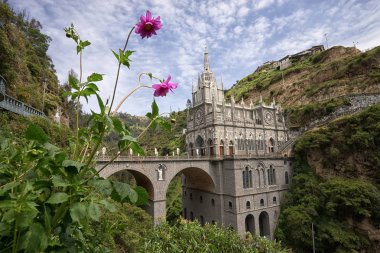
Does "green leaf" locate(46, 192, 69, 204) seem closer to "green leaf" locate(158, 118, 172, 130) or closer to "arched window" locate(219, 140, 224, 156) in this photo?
"green leaf" locate(158, 118, 172, 130)

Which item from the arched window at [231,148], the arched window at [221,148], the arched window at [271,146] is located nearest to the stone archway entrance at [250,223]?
the arched window at [231,148]

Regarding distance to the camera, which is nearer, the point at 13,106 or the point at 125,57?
the point at 125,57

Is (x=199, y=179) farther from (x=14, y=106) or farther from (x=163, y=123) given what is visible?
(x=163, y=123)

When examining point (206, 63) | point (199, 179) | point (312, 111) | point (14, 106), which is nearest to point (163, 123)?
point (14, 106)

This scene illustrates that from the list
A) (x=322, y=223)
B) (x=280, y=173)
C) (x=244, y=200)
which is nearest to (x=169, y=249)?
(x=244, y=200)

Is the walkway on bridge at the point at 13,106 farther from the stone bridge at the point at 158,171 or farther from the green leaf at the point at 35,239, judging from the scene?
the green leaf at the point at 35,239

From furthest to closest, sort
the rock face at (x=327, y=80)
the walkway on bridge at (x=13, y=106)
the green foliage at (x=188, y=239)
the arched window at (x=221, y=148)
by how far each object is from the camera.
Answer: the rock face at (x=327, y=80)
the arched window at (x=221, y=148)
the walkway on bridge at (x=13, y=106)
the green foliage at (x=188, y=239)

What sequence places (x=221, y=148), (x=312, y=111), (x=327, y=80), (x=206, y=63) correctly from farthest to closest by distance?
(x=327, y=80) → (x=312, y=111) → (x=206, y=63) → (x=221, y=148)

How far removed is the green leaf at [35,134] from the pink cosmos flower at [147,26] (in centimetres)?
114

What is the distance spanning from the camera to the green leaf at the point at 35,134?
1.60 metres

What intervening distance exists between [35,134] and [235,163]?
27783 mm

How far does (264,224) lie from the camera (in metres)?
30.2

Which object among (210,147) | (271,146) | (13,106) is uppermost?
(13,106)

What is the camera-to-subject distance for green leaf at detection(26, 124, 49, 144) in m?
1.60
